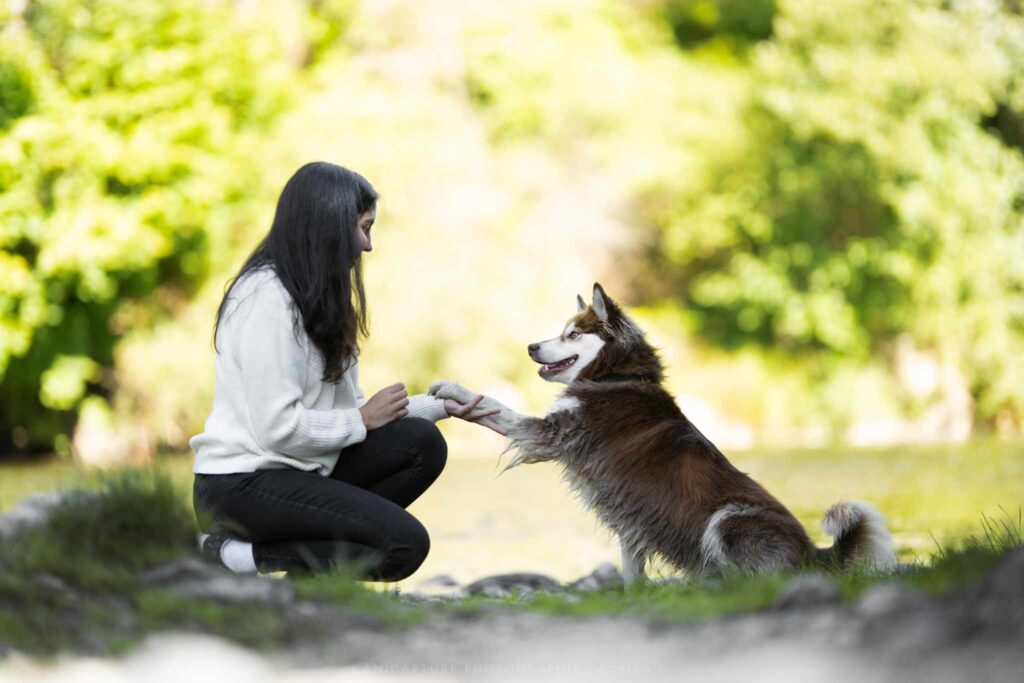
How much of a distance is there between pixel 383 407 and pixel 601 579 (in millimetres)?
1501

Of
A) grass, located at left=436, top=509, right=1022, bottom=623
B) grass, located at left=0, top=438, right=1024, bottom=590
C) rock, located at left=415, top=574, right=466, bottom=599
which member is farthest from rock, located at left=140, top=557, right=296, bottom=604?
rock, located at left=415, top=574, right=466, bottom=599

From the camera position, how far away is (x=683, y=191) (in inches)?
779

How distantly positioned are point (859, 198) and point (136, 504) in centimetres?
1713

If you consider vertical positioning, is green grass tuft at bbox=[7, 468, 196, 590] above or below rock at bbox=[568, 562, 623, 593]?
above

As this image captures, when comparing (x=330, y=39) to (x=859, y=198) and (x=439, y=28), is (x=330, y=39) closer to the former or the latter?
(x=439, y=28)

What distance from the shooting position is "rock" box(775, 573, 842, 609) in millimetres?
2809

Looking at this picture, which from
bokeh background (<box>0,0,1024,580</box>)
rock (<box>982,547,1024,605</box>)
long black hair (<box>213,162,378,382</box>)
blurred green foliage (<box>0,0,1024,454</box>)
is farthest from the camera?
blurred green foliage (<box>0,0,1024,454</box>)

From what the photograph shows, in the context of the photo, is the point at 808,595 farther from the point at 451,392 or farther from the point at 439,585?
the point at 439,585

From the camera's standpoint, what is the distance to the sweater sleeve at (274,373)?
11.8 ft

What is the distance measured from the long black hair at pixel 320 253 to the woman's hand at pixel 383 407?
0.22m

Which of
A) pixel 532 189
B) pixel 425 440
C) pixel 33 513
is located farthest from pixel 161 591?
pixel 532 189

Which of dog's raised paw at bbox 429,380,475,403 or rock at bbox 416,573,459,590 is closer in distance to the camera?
dog's raised paw at bbox 429,380,475,403

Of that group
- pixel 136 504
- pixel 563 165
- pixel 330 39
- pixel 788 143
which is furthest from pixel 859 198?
pixel 136 504

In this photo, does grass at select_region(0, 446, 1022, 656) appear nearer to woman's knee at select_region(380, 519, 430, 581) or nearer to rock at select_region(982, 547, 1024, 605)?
rock at select_region(982, 547, 1024, 605)
